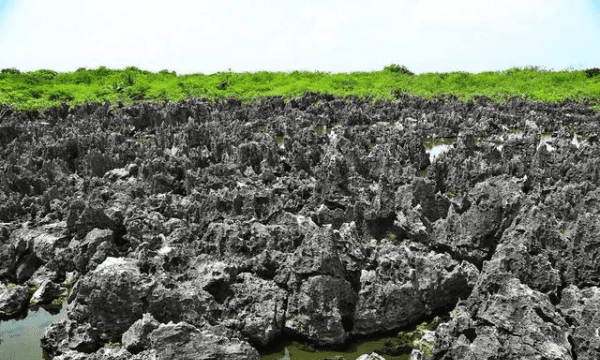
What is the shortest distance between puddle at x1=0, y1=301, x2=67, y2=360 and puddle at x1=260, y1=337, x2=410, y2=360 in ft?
14.0

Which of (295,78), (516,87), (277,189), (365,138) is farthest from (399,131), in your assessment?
(295,78)

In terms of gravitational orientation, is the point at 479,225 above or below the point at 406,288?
above

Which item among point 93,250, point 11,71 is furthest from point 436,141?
point 11,71

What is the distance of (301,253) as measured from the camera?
10141 mm

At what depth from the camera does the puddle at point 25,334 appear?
31.1 feet

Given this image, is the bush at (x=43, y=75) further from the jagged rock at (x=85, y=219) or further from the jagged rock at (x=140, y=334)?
the jagged rock at (x=140, y=334)

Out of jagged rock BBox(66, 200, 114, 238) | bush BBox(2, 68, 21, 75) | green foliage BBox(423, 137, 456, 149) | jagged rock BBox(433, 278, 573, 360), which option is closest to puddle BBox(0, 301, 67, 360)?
jagged rock BBox(66, 200, 114, 238)

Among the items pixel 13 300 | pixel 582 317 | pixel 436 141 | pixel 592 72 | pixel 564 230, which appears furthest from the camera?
pixel 592 72

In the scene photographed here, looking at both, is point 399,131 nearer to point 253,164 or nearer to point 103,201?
point 253,164

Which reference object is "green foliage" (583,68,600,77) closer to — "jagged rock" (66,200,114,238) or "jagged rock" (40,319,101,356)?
"jagged rock" (66,200,114,238)

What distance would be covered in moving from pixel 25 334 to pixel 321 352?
5.80 m

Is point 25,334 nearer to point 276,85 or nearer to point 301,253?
point 301,253

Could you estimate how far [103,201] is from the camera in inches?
607

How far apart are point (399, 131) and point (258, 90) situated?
90.5 ft
